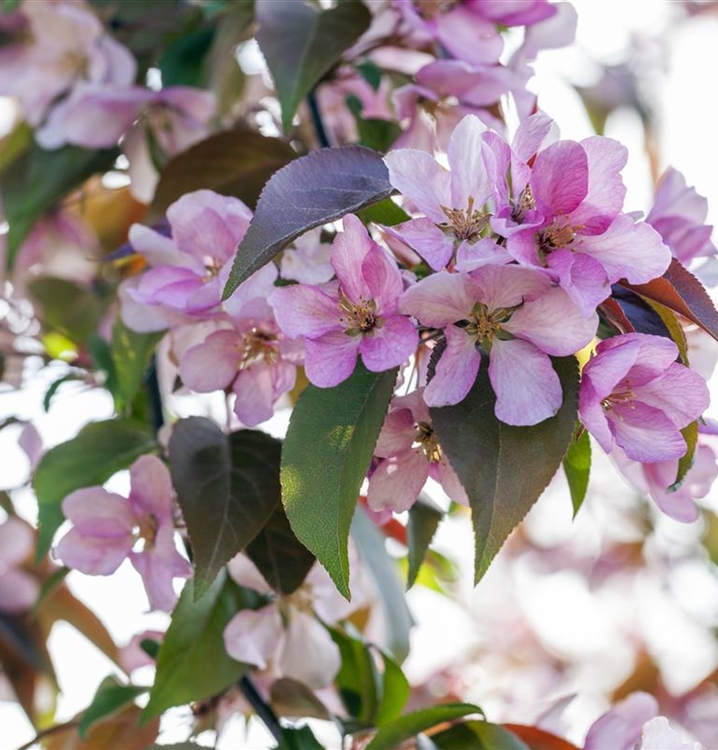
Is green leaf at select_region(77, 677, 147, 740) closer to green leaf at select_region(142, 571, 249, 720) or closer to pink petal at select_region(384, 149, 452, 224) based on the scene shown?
green leaf at select_region(142, 571, 249, 720)

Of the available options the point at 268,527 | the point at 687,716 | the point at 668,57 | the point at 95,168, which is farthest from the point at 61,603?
the point at 668,57

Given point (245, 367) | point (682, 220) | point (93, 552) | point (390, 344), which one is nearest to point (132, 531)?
point (93, 552)

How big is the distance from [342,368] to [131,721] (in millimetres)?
407

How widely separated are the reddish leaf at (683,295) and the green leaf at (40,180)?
1.85 ft

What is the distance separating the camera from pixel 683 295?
53 cm

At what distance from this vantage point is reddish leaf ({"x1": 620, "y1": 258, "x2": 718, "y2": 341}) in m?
0.51

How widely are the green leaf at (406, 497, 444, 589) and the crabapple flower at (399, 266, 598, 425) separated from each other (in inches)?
6.8

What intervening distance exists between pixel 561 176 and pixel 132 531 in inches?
12.4

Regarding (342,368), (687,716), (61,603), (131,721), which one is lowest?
(687,716)

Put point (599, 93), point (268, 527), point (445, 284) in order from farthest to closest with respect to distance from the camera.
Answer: point (599, 93) → point (268, 527) → point (445, 284)

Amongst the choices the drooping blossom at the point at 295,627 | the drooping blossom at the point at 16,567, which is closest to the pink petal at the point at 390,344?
the drooping blossom at the point at 295,627

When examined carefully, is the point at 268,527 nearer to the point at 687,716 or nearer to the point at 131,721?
the point at 131,721

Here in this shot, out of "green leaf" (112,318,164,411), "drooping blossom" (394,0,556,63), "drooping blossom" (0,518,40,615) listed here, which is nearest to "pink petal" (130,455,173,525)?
"green leaf" (112,318,164,411)

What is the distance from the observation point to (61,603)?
1031mm
